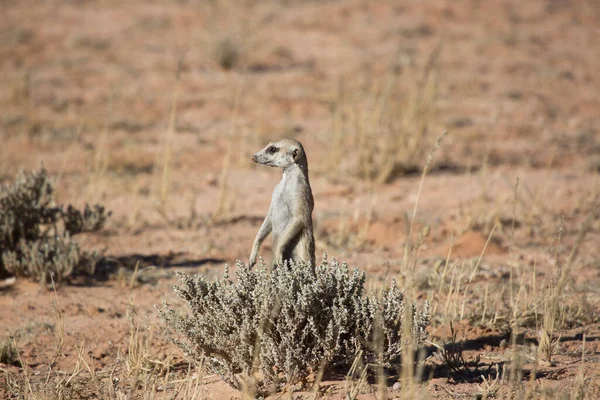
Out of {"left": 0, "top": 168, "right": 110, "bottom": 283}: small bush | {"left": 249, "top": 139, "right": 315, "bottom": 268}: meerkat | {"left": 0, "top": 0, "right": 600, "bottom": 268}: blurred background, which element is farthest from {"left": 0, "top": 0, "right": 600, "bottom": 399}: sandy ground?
{"left": 249, "top": 139, "right": 315, "bottom": 268}: meerkat

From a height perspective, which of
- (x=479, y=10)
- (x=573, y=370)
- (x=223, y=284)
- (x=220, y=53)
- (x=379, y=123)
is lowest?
(x=573, y=370)

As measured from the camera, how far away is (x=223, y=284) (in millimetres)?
4215

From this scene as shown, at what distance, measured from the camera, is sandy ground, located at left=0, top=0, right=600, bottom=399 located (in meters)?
5.03

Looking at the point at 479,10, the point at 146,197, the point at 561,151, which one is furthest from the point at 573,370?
Answer: the point at 479,10

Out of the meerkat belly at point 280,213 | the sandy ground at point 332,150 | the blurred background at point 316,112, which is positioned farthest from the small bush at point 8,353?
the blurred background at point 316,112

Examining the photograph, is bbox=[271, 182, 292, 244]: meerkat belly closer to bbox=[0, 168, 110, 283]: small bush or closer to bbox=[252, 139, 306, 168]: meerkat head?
bbox=[252, 139, 306, 168]: meerkat head

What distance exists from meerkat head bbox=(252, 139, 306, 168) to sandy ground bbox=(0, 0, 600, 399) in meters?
0.85

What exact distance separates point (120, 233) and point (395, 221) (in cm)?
307

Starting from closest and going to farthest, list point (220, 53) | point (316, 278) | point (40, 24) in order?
point (316, 278), point (220, 53), point (40, 24)

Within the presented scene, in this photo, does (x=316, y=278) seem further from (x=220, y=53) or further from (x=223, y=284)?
(x=220, y=53)

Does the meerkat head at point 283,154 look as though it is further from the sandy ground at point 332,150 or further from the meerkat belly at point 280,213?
the sandy ground at point 332,150

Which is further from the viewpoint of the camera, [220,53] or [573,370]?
[220,53]

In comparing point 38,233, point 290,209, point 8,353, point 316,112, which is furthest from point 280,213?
point 316,112

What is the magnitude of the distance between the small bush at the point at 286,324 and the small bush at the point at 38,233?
242 cm
